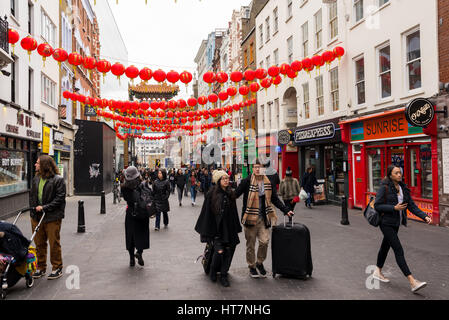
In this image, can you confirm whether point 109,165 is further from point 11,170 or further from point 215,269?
point 215,269

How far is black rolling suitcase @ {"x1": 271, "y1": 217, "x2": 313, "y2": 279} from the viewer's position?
572 centimetres

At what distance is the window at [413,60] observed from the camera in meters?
12.1

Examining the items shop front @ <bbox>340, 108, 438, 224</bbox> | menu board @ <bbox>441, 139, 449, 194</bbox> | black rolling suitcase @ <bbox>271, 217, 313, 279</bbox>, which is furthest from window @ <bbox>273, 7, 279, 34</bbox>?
black rolling suitcase @ <bbox>271, 217, 313, 279</bbox>

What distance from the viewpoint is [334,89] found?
1723 cm

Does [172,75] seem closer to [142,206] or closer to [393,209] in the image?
[142,206]

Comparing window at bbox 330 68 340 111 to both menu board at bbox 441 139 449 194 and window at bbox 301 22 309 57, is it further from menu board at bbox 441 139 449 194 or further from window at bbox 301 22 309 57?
menu board at bbox 441 139 449 194

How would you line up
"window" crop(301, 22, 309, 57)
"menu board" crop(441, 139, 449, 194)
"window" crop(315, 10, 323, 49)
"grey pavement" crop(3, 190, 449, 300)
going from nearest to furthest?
"grey pavement" crop(3, 190, 449, 300), "menu board" crop(441, 139, 449, 194), "window" crop(315, 10, 323, 49), "window" crop(301, 22, 309, 57)

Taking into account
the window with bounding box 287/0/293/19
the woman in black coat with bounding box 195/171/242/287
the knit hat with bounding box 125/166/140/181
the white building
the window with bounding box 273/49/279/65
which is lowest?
the woman in black coat with bounding box 195/171/242/287

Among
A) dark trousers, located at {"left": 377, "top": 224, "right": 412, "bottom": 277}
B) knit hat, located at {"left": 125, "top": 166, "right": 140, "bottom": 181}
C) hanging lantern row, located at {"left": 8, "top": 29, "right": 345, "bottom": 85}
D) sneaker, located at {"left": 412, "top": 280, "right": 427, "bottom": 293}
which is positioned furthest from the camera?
hanging lantern row, located at {"left": 8, "top": 29, "right": 345, "bottom": 85}

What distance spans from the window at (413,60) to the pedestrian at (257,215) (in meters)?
8.44

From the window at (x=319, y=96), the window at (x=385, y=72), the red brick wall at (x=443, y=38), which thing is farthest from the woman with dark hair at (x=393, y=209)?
the window at (x=319, y=96)

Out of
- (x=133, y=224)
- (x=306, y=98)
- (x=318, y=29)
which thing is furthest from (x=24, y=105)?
(x=318, y=29)

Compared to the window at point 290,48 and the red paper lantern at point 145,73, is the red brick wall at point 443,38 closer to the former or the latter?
the red paper lantern at point 145,73

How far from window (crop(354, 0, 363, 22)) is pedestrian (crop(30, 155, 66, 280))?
13.4 metres
